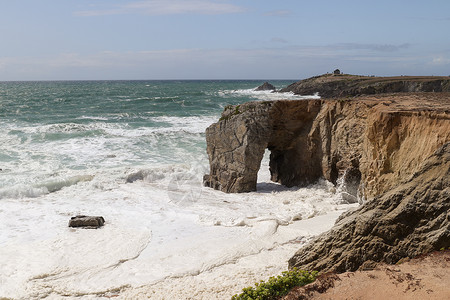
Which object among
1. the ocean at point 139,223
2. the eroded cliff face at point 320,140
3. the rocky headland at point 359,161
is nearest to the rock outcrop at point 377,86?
the ocean at point 139,223

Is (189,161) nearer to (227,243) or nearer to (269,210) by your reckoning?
(269,210)

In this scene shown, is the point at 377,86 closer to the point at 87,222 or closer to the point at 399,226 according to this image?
the point at 87,222

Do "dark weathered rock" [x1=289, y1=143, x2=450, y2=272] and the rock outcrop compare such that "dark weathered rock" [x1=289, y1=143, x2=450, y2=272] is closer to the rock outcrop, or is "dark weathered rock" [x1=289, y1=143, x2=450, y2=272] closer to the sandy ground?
the sandy ground

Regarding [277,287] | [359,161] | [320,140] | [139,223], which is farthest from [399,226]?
[320,140]

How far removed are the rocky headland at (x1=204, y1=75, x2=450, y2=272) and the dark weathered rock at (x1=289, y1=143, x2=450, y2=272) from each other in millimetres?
18

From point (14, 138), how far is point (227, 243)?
22414 mm

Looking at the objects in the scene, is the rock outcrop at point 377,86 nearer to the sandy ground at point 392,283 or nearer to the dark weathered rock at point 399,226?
the dark weathered rock at point 399,226

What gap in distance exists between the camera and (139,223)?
1334cm

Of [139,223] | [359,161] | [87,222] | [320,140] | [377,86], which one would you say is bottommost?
[139,223]

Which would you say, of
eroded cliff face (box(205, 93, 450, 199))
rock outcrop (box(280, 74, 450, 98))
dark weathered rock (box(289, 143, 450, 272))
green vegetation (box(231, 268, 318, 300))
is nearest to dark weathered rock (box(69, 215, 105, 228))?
eroded cliff face (box(205, 93, 450, 199))

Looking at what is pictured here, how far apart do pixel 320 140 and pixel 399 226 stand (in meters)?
9.08

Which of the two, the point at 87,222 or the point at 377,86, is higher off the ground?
the point at 377,86

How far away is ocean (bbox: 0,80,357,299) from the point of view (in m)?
9.41

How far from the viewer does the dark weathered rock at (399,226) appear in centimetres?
767
